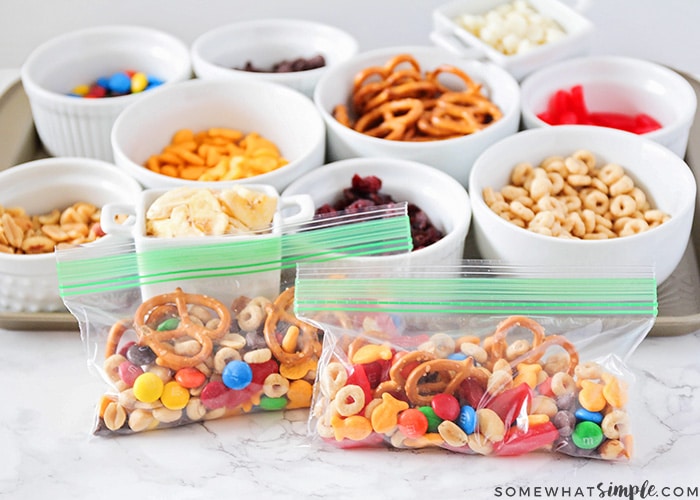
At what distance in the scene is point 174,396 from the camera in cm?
102

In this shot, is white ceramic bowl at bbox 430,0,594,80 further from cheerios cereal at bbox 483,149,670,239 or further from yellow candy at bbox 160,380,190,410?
yellow candy at bbox 160,380,190,410

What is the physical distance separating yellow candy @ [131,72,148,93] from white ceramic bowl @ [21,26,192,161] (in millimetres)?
42

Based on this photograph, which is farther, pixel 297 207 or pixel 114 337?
pixel 297 207

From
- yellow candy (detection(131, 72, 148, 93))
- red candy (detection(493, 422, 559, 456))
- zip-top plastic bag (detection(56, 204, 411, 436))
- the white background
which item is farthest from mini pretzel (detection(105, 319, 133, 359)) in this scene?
the white background

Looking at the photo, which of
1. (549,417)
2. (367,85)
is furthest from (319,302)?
(367,85)

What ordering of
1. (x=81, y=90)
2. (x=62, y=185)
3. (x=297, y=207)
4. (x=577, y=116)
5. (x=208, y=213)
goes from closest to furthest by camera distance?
1. (x=208, y=213)
2. (x=297, y=207)
3. (x=62, y=185)
4. (x=577, y=116)
5. (x=81, y=90)

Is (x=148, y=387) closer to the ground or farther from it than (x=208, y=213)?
closer to the ground

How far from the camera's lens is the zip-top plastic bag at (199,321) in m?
1.03

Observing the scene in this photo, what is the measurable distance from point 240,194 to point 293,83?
0.41m

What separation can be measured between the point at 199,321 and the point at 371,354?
0.65ft

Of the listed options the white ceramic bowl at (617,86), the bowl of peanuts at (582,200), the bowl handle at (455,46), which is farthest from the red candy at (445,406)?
the bowl handle at (455,46)

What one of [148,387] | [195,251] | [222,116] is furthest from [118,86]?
[148,387]

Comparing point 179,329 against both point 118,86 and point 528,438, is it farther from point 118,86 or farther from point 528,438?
point 118,86

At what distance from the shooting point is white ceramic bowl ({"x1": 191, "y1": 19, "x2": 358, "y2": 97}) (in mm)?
1556
